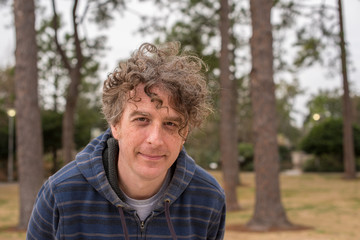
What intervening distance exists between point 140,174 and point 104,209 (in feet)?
0.86

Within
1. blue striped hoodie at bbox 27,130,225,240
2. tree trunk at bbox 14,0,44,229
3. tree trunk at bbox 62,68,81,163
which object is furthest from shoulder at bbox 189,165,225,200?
tree trunk at bbox 62,68,81,163

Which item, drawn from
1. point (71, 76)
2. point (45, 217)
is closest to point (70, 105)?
point (71, 76)

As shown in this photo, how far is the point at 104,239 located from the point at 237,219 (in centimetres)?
1024

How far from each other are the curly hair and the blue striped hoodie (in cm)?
29

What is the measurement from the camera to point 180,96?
213 centimetres

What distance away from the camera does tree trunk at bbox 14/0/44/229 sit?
10445 millimetres

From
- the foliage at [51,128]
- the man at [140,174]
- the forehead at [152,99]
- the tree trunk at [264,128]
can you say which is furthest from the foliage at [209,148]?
the forehead at [152,99]

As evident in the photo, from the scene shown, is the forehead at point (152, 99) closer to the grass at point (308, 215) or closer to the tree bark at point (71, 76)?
the grass at point (308, 215)

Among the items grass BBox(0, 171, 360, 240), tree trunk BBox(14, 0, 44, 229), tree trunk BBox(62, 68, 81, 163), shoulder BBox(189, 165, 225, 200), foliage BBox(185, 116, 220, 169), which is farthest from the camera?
foliage BBox(185, 116, 220, 169)

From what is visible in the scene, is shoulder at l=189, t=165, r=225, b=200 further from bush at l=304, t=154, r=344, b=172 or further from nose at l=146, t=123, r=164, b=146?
bush at l=304, t=154, r=344, b=172

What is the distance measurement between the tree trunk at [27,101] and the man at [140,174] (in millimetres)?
8721

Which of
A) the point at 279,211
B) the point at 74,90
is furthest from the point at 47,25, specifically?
the point at 279,211

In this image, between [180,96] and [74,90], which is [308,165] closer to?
[74,90]

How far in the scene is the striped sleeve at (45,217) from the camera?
2152 mm
